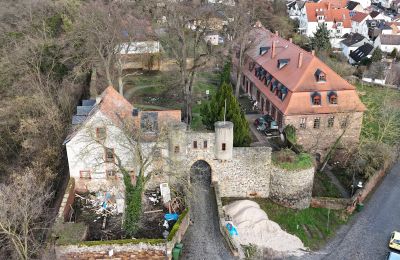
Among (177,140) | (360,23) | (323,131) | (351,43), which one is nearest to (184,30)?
(177,140)

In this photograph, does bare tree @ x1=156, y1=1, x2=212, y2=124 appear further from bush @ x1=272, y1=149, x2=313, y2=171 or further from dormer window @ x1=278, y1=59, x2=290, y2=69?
bush @ x1=272, y1=149, x2=313, y2=171

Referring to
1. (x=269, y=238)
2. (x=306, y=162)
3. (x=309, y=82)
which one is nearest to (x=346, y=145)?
(x=309, y=82)

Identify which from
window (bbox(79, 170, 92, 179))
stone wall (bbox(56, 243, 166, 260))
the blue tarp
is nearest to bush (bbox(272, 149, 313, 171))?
the blue tarp

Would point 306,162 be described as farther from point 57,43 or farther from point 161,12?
point 57,43

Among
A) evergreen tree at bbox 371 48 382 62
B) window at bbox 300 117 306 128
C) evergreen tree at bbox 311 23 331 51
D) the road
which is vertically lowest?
the road

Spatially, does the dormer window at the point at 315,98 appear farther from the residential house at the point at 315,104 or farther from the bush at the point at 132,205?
the bush at the point at 132,205
